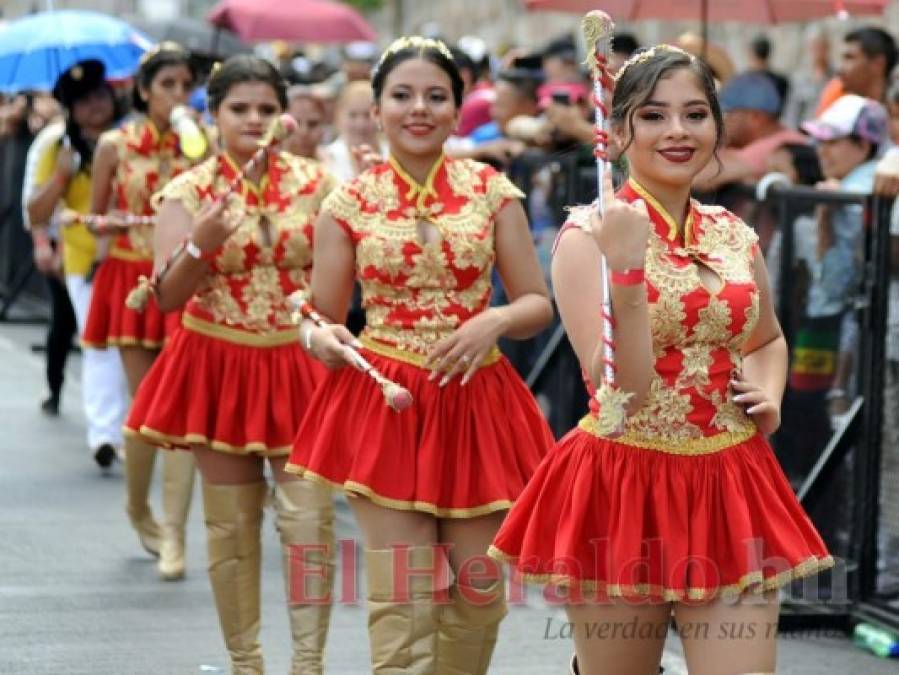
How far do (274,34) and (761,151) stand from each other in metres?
7.82

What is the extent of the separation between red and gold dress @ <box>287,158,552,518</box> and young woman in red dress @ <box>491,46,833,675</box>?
37.1 inches

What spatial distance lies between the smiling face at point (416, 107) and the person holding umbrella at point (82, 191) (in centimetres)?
437

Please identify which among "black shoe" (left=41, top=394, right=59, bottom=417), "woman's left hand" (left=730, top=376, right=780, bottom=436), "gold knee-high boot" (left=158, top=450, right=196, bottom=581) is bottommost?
"black shoe" (left=41, top=394, right=59, bottom=417)

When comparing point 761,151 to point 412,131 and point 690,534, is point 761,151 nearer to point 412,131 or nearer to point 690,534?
point 412,131

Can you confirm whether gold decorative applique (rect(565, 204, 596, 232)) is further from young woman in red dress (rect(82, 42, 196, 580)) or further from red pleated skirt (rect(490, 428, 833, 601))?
young woman in red dress (rect(82, 42, 196, 580))

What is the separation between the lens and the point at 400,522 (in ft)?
18.7

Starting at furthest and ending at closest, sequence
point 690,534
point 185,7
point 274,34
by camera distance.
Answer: point 185,7 → point 274,34 → point 690,534

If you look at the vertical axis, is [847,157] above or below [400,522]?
above

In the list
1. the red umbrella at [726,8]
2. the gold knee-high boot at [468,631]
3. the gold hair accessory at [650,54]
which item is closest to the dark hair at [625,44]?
the red umbrella at [726,8]

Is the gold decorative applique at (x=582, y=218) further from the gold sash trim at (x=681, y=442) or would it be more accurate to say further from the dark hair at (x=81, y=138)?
the dark hair at (x=81, y=138)

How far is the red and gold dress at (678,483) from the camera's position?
4.59 meters

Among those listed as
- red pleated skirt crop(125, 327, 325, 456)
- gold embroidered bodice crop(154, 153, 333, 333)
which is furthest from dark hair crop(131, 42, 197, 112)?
red pleated skirt crop(125, 327, 325, 456)

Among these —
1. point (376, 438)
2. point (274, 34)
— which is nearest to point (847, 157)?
point (376, 438)

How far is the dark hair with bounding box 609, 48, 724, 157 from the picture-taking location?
15.4 feet
